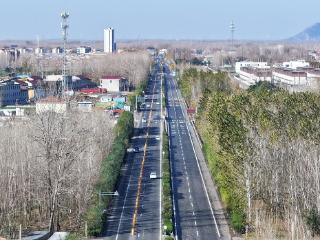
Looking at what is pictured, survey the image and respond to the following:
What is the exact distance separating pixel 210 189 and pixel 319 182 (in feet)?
16.4

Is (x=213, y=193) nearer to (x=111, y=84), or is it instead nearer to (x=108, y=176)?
(x=108, y=176)

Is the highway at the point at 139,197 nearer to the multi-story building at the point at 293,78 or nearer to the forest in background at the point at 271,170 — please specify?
the forest in background at the point at 271,170

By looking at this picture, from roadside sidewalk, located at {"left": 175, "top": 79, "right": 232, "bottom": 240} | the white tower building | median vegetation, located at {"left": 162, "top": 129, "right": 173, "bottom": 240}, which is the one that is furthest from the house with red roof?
the white tower building

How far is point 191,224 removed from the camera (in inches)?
605

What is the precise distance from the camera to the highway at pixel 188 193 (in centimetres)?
1490

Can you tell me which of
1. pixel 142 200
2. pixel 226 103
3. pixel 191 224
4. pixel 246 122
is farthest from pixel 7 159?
pixel 226 103

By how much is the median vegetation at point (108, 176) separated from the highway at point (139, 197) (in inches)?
11.9

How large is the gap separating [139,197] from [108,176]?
1.04m

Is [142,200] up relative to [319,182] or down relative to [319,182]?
down

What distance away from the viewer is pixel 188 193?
18.3m

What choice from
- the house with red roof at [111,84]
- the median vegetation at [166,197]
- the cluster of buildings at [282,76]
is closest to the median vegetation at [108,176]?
the median vegetation at [166,197]

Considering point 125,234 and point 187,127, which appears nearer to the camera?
point 125,234

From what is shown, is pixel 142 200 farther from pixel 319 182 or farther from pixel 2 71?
pixel 2 71

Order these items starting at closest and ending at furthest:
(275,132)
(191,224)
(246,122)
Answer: (191,224), (275,132), (246,122)
